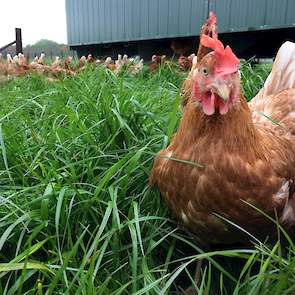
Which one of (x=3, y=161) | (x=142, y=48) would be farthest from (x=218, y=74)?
(x=142, y=48)

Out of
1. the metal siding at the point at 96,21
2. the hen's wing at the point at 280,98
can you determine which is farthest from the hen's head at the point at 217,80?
the metal siding at the point at 96,21

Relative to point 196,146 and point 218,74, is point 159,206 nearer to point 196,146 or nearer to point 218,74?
point 196,146

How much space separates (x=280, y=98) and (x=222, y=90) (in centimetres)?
78

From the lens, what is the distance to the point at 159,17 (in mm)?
8188

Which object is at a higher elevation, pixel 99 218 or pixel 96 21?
pixel 96 21

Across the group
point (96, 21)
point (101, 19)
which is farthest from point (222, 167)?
point (96, 21)

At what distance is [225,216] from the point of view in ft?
4.93

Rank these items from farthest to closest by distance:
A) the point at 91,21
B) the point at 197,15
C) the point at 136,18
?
the point at 91,21 < the point at 136,18 < the point at 197,15

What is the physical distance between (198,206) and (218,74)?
47cm

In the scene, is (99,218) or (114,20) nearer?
(99,218)

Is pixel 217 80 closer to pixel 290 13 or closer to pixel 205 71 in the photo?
pixel 205 71

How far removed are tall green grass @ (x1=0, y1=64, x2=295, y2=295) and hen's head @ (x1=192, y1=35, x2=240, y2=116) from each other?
369 millimetres

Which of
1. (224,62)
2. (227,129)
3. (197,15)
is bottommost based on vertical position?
(227,129)

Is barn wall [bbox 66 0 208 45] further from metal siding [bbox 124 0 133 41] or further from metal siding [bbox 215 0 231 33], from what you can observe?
metal siding [bbox 215 0 231 33]
